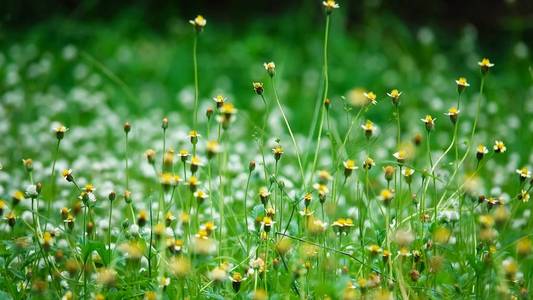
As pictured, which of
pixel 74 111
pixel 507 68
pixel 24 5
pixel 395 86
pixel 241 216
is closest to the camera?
pixel 241 216

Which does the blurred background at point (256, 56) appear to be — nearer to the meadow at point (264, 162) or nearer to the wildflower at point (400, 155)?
the meadow at point (264, 162)

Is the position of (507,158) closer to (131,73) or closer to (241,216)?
(241,216)

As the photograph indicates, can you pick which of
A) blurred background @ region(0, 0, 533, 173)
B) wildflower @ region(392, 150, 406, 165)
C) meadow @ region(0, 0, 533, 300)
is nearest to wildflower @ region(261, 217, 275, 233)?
meadow @ region(0, 0, 533, 300)

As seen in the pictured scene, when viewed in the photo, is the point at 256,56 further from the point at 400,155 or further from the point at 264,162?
the point at 400,155

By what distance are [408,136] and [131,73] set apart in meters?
1.94

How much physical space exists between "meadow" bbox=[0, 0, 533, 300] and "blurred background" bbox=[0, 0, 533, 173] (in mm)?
20

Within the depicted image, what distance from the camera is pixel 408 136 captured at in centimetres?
374

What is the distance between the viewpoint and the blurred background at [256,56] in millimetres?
4121

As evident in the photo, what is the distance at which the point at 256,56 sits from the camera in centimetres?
491

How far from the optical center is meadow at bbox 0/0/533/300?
1670 mm

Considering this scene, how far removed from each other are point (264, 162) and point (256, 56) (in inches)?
123

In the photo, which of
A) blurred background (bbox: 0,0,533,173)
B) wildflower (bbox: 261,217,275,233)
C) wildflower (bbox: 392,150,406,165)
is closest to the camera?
wildflower (bbox: 261,217,275,233)

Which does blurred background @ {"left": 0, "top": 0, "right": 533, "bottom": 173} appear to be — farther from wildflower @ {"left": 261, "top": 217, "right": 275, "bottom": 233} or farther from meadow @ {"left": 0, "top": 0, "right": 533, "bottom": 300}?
wildflower @ {"left": 261, "top": 217, "right": 275, "bottom": 233}

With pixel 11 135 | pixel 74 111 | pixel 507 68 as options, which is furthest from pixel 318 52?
pixel 11 135
